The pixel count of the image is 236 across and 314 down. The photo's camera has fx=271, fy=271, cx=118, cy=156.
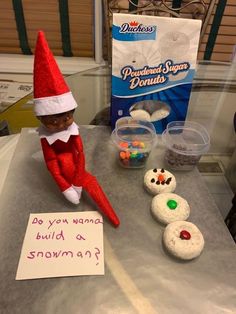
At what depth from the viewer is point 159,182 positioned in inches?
26.4

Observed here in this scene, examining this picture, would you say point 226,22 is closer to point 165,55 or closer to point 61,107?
point 165,55

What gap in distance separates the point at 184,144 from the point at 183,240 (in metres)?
0.29

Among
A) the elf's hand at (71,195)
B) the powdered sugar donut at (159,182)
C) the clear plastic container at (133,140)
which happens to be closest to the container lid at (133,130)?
the clear plastic container at (133,140)

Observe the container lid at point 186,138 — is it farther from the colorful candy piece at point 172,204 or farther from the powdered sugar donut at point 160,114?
the colorful candy piece at point 172,204

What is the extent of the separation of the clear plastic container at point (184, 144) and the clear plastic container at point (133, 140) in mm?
54

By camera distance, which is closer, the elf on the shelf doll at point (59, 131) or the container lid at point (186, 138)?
the elf on the shelf doll at point (59, 131)

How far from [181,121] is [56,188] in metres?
0.42

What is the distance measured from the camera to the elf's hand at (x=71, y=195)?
60cm

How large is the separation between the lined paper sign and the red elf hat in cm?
25

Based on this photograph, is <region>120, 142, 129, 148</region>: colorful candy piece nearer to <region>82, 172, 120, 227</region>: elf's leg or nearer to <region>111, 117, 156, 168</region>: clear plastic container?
<region>111, 117, 156, 168</region>: clear plastic container

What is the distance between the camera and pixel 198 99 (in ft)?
3.70

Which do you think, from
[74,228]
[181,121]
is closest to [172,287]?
[74,228]

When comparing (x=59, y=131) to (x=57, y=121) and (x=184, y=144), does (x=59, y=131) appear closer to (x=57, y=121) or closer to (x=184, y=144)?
(x=57, y=121)

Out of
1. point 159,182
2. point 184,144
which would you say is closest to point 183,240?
point 159,182
